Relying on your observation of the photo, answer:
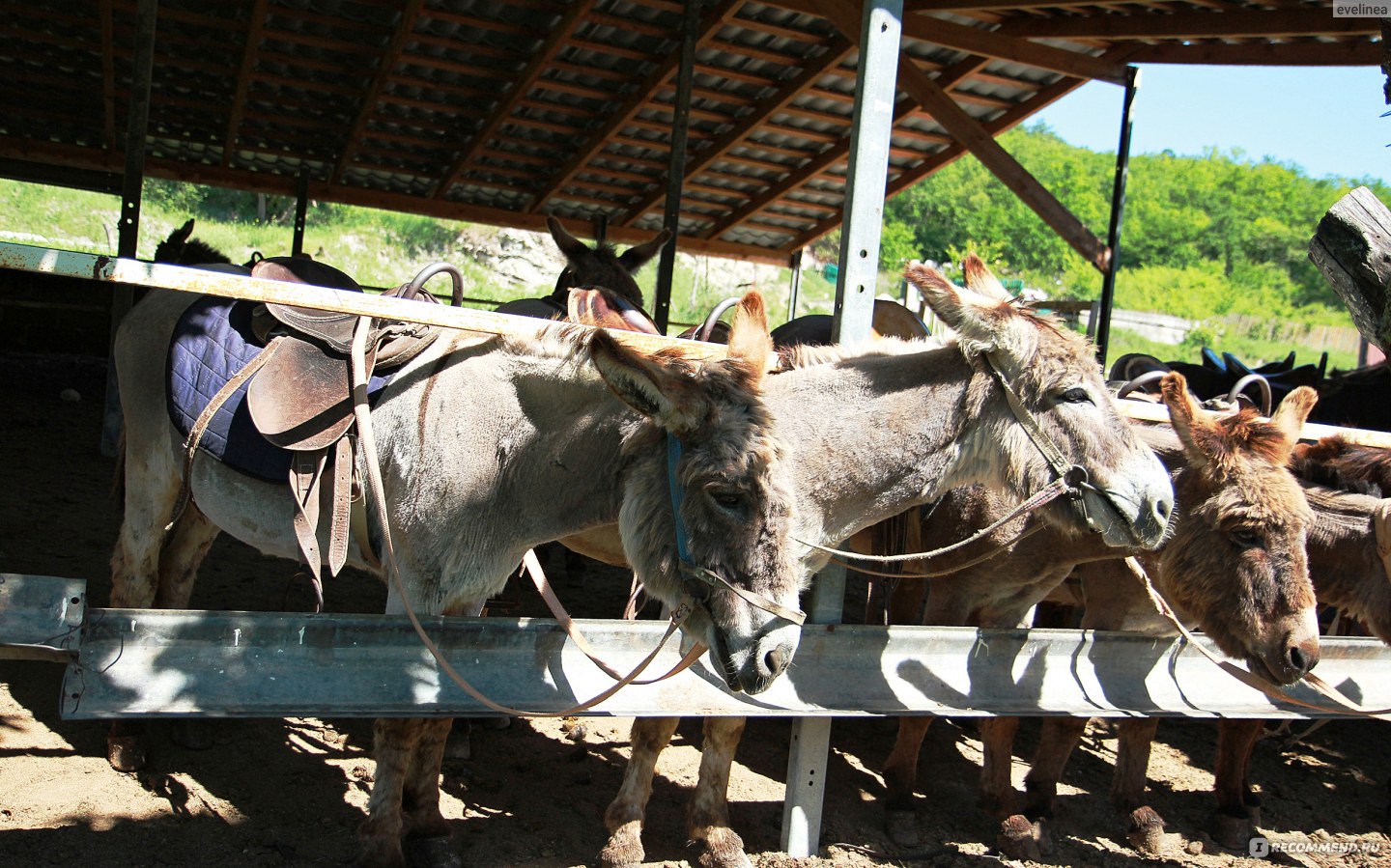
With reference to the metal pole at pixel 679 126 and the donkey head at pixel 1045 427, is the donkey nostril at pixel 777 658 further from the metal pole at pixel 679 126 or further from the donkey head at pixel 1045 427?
the metal pole at pixel 679 126

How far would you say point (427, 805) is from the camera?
3346 millimetres

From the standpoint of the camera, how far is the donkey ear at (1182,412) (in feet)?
12.9

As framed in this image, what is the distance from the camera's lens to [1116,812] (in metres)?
4.46

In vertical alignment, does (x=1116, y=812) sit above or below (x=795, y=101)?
below

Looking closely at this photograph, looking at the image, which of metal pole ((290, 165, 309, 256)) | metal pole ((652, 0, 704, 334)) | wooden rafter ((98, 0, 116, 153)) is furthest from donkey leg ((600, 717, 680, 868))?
metal pole ((290, 165, 309, 256))

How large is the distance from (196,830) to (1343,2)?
7.60m

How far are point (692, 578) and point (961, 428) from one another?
3.65 ft

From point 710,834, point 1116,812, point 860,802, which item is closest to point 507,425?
point 710,834

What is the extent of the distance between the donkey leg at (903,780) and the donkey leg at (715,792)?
2.78ft

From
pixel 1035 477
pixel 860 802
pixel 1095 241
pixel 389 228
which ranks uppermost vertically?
pixel 389 228

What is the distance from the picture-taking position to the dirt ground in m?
3.40

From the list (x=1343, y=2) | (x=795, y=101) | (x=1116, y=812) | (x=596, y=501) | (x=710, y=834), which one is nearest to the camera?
(x=596, y=501)

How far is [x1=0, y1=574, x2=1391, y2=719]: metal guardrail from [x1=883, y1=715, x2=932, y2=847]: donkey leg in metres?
0.58

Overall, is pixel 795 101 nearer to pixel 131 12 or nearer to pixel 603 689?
pixel 131 12
